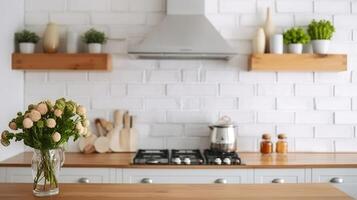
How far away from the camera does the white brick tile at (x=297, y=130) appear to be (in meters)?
3.88

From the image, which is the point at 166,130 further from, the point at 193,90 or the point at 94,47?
the point at 94,47

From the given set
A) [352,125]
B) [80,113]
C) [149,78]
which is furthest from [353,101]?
[80,113]

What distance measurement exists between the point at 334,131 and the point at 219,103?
97 centimetres

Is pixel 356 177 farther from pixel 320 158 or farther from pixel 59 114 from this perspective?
pixel 59 114

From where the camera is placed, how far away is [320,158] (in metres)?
3.54

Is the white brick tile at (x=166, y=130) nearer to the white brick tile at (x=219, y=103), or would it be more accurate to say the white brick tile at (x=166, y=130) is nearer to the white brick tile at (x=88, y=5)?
the white brick tile at (x=219, y=103)

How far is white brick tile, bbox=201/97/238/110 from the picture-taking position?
3.88 metres

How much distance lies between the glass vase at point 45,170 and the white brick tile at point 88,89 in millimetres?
1814

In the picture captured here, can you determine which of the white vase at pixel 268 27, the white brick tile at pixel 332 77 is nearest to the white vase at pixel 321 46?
the white brick tile at pixel 332 77

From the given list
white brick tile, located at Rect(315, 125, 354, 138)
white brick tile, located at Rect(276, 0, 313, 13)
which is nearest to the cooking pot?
white brick tile, located at Rect(315, 125, 354, 138)

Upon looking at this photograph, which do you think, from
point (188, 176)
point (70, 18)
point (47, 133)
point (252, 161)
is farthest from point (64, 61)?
point (47, 133)

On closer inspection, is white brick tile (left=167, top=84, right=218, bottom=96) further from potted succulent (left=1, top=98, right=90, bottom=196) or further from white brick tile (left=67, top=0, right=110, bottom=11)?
potted succulent (left=1, top=98, right=90, bottom=196)

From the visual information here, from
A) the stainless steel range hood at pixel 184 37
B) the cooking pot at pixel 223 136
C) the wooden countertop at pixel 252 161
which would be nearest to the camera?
the wooden countertop at pixel 252 161

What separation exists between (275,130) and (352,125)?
63cm
